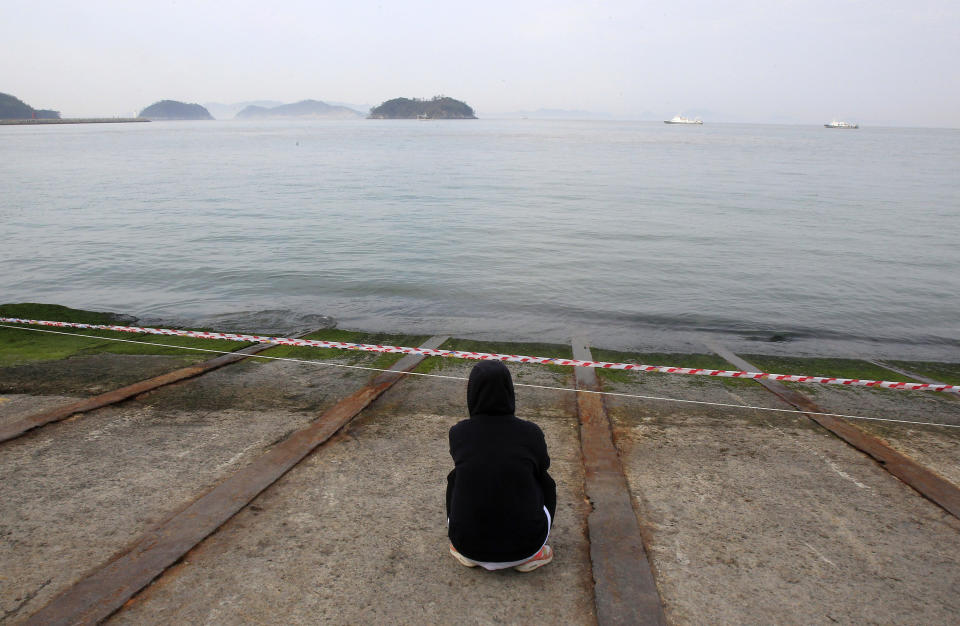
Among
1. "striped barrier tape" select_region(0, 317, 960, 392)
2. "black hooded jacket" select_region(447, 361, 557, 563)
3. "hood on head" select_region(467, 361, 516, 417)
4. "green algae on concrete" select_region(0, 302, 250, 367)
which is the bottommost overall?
"green algae on concrete" select_region(0, 302, 250, 367)

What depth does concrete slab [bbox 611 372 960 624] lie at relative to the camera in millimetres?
3744

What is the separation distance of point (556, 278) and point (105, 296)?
13170 mm

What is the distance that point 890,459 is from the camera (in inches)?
226

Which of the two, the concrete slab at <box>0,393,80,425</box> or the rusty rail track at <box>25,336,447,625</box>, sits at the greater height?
the rusty rail track at <box>25,336,447,625</box>

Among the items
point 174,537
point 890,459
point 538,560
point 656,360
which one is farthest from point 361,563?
point 656,360

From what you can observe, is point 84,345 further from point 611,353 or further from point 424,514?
point 611,353

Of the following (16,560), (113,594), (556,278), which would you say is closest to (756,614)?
(113,594)

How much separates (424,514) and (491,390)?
1.60 m

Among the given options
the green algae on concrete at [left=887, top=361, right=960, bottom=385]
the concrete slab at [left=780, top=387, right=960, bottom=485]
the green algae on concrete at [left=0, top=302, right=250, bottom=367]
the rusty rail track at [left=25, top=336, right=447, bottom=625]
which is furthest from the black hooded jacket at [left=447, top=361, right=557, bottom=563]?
the green algae on concrete at [left=887, top=361, right=960, bottom=385]

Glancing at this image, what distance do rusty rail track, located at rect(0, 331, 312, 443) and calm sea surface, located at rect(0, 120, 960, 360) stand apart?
4640 millimetres

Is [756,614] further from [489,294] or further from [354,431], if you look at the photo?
[489,294]

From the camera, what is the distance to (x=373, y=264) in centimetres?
2053

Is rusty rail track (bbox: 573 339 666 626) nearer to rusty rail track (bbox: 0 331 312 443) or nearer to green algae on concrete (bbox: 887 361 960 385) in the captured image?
rusty rail track (bbox: 0 331 312 443)

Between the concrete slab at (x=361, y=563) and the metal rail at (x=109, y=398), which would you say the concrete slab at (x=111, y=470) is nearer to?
the metal rail at (x=109, y=398)
